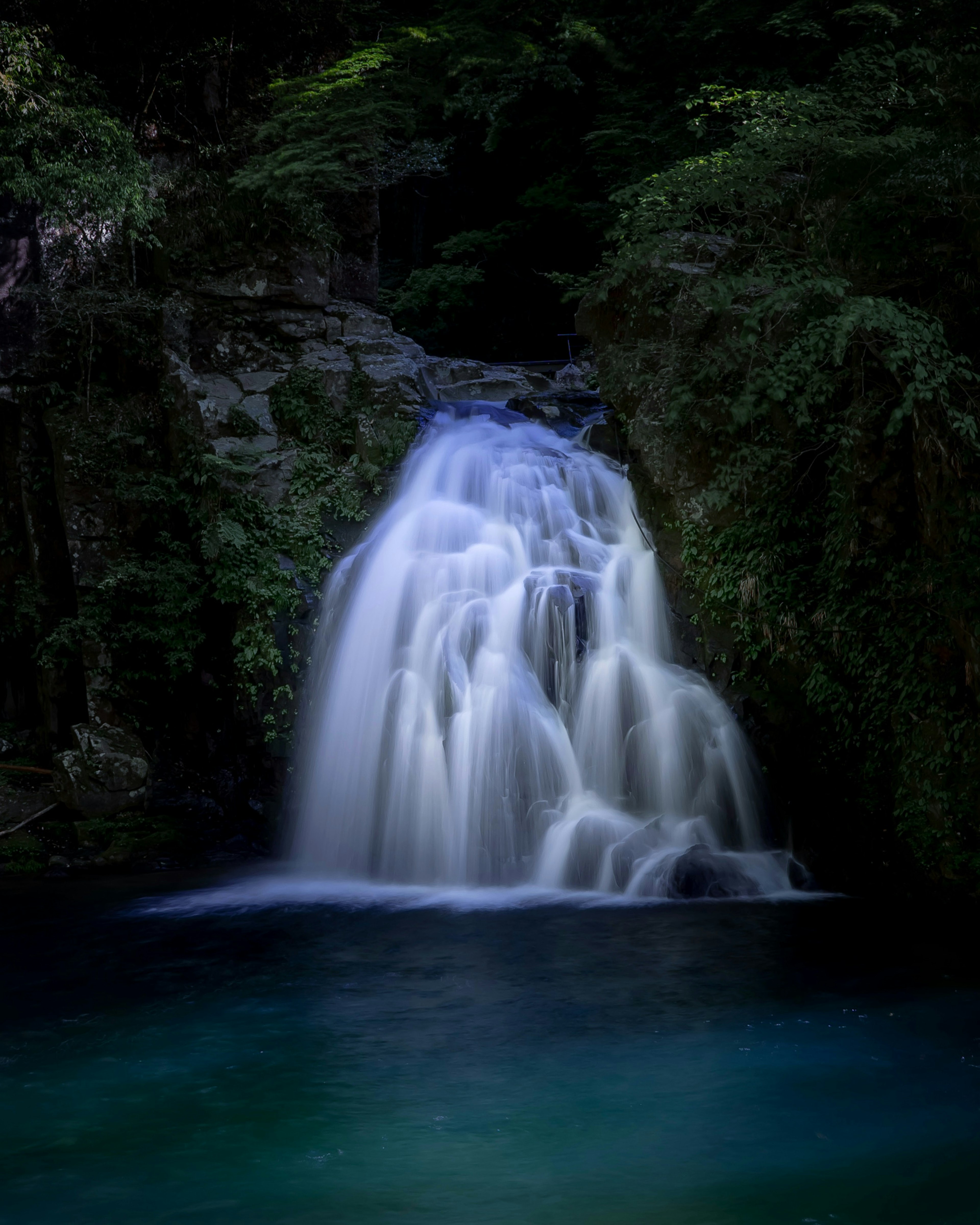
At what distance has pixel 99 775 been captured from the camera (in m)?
12.3

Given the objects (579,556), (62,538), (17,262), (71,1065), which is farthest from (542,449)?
(71,1065)

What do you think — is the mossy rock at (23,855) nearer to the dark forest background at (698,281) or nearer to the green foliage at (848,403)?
the dark forest background at (698,281)

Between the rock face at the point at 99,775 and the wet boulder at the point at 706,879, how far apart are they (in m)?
6.29

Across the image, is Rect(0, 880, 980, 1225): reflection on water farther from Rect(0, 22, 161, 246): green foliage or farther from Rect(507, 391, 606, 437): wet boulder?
Rect(0, 22, 161, 246): green foliage

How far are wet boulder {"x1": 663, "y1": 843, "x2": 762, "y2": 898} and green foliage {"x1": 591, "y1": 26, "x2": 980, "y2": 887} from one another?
134cm

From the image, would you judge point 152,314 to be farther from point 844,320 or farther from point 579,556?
point 844,320

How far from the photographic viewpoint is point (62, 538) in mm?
14164

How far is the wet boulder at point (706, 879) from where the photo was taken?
9695mm

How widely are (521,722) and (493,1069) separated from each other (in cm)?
513

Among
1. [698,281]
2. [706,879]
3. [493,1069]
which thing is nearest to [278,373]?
[698,281]

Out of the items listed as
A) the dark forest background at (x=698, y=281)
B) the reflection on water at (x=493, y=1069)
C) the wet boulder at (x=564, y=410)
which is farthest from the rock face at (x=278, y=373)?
the reflection on water at (x=493, y=1069)

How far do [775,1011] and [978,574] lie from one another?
3.75 meters

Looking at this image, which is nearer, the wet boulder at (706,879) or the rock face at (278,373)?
the wet boulder at (706,879)

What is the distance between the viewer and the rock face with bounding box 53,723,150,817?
40.2ft
